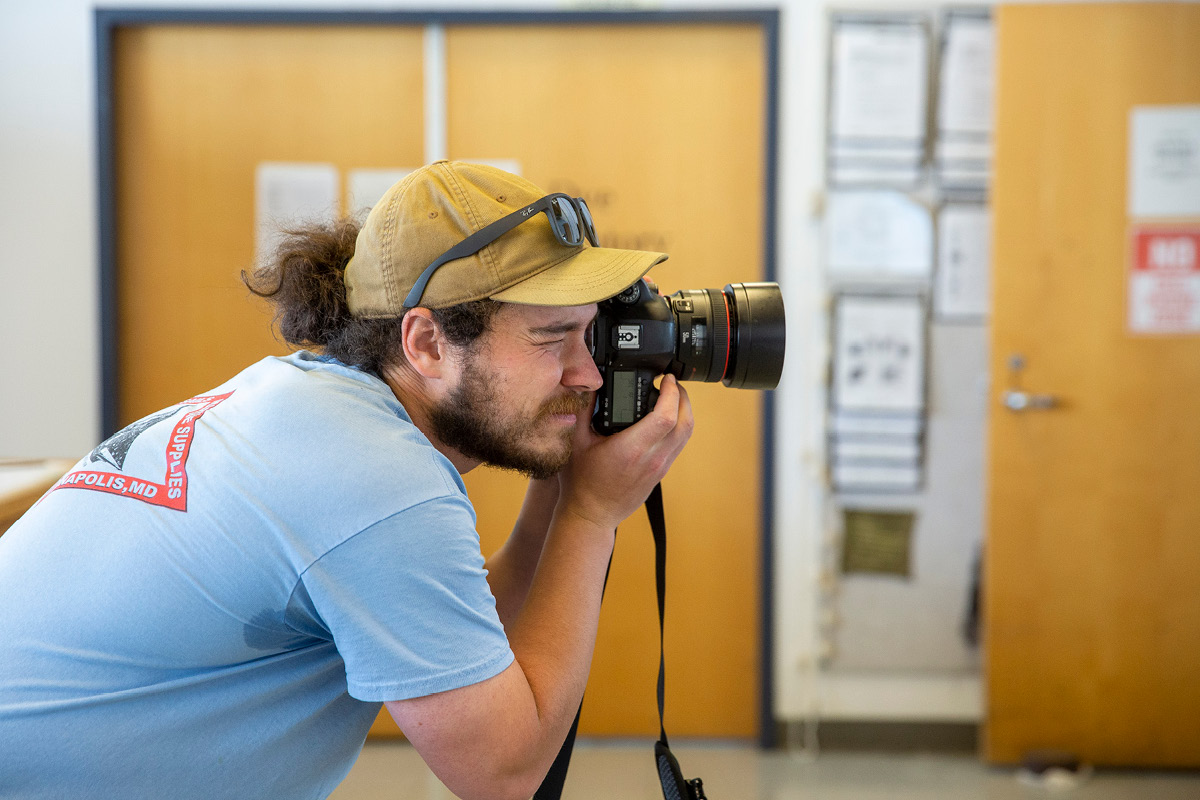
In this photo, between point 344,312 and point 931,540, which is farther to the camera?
point 931,540

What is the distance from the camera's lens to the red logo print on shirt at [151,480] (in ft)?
2.43

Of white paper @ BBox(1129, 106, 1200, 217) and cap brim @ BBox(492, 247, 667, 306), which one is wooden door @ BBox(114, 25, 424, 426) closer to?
cap brim @ BBox(492, 247, 667, 306)

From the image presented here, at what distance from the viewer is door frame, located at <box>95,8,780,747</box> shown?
228 cm

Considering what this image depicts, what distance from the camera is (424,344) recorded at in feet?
2.83

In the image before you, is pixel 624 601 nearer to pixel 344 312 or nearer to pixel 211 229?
pixel 211 229

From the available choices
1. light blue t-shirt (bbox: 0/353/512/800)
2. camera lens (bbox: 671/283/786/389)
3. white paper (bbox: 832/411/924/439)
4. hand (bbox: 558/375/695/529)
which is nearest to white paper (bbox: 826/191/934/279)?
white paper (bbox: 832/411/924/439)

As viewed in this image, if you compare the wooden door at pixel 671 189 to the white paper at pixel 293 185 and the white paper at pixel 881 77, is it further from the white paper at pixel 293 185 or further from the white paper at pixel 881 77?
the white paper at pixel 293 185

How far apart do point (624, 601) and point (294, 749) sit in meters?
1.65

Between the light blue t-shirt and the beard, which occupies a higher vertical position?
the beard

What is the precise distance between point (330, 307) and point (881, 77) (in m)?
1.81

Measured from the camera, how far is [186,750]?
740 millimetres

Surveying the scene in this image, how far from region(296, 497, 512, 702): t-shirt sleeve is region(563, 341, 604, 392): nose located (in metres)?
0.26

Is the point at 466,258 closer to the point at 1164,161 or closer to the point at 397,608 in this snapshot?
the point at 397,608

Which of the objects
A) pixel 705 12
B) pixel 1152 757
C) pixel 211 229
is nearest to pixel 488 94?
pixel 705 12
